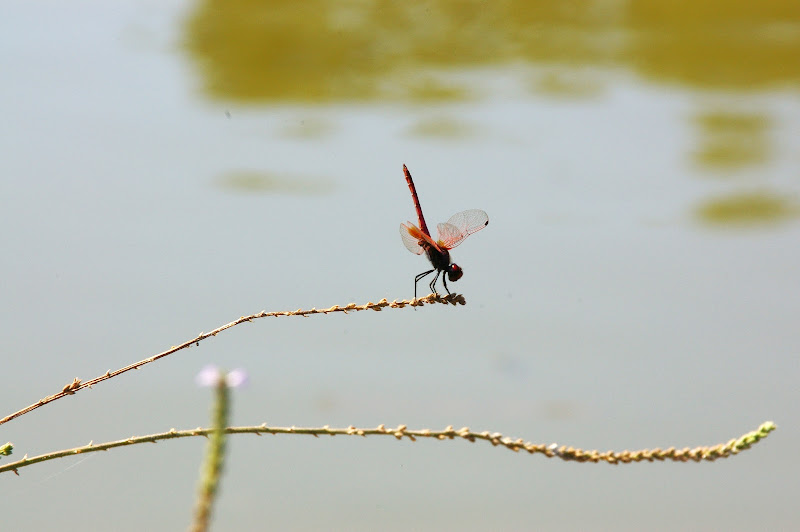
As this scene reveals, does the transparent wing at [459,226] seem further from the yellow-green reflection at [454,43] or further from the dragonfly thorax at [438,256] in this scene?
the yellow-green reflection at [454,43]

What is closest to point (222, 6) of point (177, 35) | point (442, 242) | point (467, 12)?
point (177, 35)

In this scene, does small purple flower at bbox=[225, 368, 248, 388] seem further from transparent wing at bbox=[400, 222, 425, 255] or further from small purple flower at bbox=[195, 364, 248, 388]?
transparent wing at bbox=[400, 222, 425, 255]

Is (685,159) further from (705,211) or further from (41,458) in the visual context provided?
(41,458)

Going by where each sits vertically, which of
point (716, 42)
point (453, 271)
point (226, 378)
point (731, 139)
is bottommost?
point (226, 378)

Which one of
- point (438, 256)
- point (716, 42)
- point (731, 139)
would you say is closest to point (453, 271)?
point (438, 256)

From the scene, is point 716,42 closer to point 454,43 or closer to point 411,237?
point 454,43

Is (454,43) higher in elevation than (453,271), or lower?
higher

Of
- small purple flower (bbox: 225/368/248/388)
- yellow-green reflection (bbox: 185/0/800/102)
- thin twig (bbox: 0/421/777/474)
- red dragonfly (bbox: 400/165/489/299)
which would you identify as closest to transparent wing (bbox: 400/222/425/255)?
red dragonfly (bbox: 400/165/489/299)
